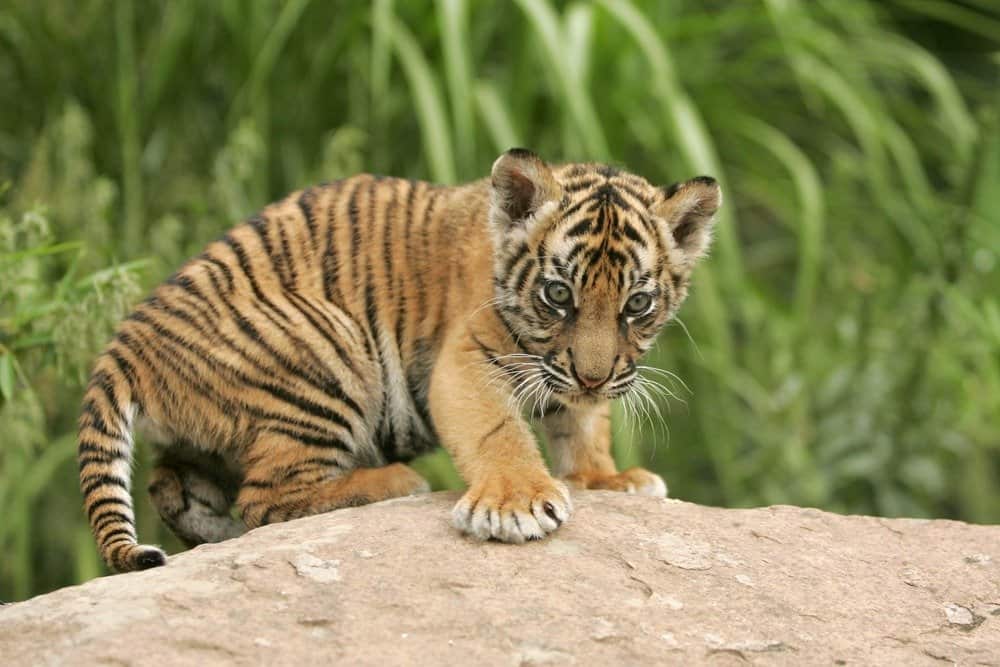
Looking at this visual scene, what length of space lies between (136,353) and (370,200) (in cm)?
101

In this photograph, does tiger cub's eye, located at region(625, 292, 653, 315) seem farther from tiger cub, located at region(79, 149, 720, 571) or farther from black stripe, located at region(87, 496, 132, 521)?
black stripe, located at region(87, 496, 132, 521)

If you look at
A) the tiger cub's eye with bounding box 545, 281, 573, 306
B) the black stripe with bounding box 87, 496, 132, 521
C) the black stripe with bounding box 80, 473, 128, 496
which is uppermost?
the tiger cub's eye with bounding box 545, 281, 573, 306

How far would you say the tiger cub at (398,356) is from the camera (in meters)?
3.58

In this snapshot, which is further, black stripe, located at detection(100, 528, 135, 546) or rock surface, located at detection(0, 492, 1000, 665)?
black stripe, located at detection(100, 528, 135, 546)

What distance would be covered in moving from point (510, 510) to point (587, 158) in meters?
2.92

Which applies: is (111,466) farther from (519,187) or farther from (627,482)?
(627,482)

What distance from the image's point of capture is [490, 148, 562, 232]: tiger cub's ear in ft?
12.2

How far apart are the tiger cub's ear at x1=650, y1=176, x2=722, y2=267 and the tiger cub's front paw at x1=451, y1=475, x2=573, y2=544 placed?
935mm

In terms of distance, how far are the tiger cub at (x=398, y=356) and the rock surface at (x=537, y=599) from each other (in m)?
0.19

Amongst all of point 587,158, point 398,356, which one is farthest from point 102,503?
point 587,158

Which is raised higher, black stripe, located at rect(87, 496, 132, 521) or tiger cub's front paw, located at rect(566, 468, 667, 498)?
black stripe, located at rect(87, 496, 132, 521)

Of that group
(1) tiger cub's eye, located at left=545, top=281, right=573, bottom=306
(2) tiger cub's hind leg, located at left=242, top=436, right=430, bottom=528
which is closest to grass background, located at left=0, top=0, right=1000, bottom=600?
(2) tiger cub's hind leg, located at left=242, top=436, right=430, bottom=528

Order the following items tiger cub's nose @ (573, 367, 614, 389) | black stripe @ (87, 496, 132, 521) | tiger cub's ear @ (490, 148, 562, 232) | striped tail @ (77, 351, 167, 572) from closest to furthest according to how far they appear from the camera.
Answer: striped tail @ (77, 351, 167, 572)
black stripe @ (87, 496, 132, 521)
tiger cub's nose @ (573, 367, 614, 389)
tiger cub's ear @ (490, 148, 562, 232)

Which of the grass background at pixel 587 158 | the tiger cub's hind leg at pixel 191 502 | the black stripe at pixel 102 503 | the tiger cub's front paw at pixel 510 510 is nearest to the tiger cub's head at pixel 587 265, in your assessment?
the tiger cub's front paw at pixel 510 510
